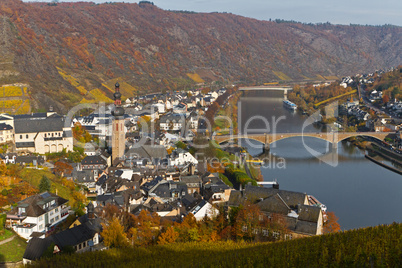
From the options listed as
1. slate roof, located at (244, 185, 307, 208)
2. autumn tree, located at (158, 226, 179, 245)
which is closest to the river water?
slate roof, located at (244, 185, 307, 208)

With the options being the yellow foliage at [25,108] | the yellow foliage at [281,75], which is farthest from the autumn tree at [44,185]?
the yellow foliage at [281,75]

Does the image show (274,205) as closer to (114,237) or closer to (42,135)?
(114,237)

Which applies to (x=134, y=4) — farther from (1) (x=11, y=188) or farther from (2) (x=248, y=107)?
(1) (x=11, y=188)

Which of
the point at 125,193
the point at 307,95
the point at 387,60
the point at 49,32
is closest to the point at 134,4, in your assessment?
the point at 49,32

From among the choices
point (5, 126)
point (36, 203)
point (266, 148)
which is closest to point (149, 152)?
point (5, 126)

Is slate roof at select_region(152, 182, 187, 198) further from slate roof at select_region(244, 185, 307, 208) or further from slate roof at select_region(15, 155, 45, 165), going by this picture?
slate roof at select_region(15, 155, 45, 165)
